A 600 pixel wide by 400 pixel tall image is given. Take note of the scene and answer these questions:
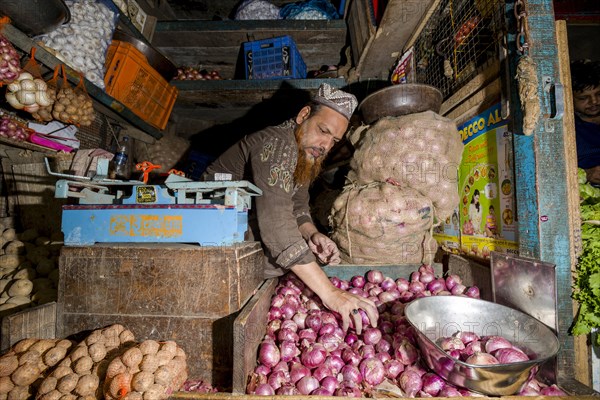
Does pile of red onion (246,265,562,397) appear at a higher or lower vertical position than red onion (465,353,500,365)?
lower

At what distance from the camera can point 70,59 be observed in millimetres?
3354

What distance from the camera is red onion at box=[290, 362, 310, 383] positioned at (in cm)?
161

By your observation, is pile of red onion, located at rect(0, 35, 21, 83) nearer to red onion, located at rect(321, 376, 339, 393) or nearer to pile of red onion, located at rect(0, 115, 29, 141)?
pile of red onion, located at rect(0, 115, 29, 141)

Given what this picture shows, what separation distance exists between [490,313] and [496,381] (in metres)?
0.62

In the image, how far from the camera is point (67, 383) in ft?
4.44

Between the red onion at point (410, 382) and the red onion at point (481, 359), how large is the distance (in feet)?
0.99

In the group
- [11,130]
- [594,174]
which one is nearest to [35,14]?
[11,130]

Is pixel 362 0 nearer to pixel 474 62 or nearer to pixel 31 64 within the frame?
pixel 474 62

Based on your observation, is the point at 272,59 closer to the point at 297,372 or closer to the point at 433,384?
the point at 297,372

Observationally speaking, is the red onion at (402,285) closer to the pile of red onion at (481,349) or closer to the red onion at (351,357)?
the pile of red onion at (481,349)

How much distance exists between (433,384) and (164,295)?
1684 mm

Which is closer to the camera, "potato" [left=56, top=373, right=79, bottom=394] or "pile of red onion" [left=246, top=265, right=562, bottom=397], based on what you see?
"potato" [left=56, top=373, right=79, bottom=394]

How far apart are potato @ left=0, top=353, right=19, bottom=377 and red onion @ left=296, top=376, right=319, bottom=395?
1.58 metres

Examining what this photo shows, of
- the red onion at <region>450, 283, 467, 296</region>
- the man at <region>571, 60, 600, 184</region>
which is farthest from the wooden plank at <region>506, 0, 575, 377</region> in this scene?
the man at <region>571, 60, 600, 184</region>
